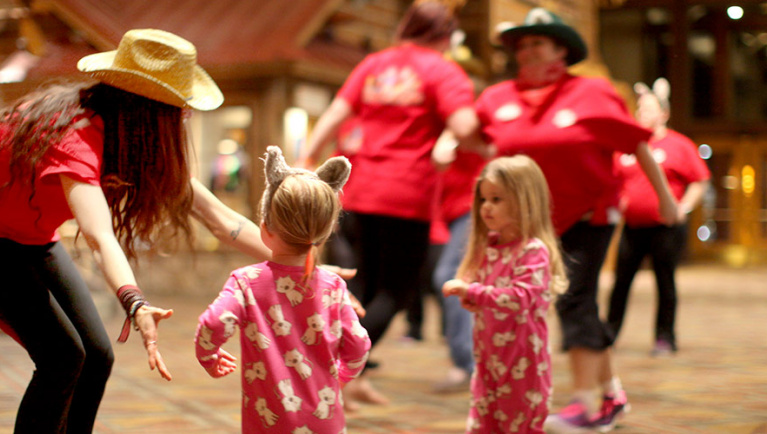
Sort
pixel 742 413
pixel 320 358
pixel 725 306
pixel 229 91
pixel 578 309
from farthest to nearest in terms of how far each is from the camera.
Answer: pixel 229 91 → pixel 725 306 → pixel 742 413 → pixel 578 309 → pixel 320 358

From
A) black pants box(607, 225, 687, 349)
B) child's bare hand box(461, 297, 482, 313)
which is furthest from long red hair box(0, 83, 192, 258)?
black pants box(607, 225, 687, 349)

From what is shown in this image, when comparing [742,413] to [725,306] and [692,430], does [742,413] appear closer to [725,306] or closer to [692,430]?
[692,430]

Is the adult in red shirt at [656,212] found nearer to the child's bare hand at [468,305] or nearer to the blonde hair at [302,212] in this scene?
the child's bare hand at [468,305]

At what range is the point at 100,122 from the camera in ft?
7.13

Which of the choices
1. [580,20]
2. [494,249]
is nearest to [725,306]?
[580,20]

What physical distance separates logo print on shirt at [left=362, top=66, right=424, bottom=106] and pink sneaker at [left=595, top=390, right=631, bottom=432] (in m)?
1.41

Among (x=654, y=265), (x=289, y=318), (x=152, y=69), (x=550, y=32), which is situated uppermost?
(x=550, y=32)

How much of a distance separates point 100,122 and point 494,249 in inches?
50.8

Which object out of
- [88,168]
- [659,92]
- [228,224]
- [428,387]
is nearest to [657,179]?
[428,387]

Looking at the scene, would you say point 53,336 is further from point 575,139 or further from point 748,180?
point 748,180

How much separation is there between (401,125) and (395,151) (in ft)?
0.38

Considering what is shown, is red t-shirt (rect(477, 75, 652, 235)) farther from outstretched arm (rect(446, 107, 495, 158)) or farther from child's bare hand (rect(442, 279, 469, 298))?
child's bare hand (rect(442, 279, 469, 298))

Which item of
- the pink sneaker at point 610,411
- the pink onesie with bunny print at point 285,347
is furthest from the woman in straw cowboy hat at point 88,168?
the pink sneaker at point 610,411

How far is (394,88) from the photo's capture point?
377 centimetres
